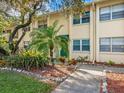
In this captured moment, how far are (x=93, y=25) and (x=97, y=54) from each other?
9.24 ft

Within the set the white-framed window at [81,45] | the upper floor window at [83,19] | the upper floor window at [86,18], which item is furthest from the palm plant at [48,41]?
the upper floor window at [86,18]

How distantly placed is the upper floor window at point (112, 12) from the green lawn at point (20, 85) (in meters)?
10.9

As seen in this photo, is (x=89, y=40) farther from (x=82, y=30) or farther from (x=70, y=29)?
(x=70, y=29)

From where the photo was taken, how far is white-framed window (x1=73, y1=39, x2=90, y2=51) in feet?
74.5

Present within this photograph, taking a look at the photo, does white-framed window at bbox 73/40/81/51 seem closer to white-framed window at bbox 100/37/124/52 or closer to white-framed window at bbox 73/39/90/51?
white-framed window at bbox 73/39/90/51

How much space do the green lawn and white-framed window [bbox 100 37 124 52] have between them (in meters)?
10.00

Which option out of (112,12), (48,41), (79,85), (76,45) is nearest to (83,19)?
(76,45)

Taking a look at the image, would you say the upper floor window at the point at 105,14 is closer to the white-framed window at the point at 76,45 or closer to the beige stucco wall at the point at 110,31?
the beige stucco wall at the point at 110,31

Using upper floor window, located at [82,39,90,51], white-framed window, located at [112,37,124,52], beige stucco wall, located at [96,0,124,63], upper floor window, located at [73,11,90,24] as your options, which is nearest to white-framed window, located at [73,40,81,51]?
upper floor window, located at [82,39,90,51]

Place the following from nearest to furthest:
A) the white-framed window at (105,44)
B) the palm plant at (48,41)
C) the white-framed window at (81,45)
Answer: the palm plant at (48,41)
the white-framed window at (105,44)
the white-framed window at (81,45)

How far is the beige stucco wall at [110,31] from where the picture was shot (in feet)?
63.9

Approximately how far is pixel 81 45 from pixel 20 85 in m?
13.3

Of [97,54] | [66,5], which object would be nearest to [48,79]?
[66,5]

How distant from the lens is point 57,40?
58.1 feet
